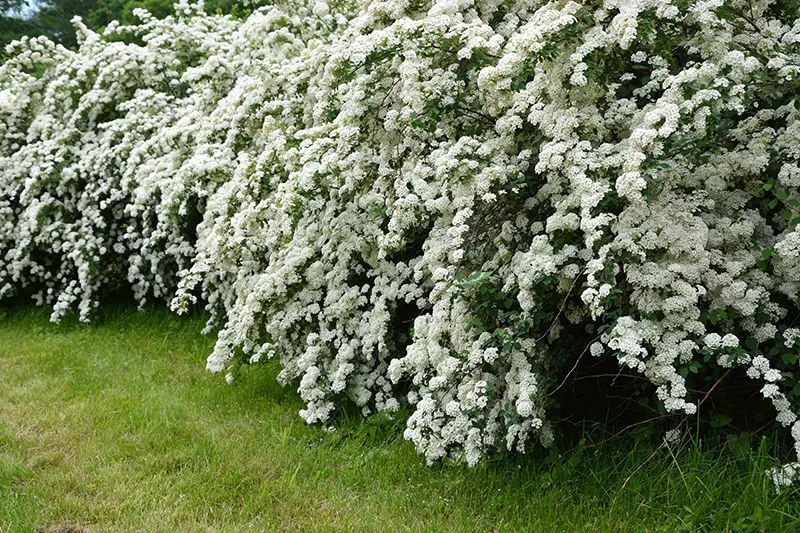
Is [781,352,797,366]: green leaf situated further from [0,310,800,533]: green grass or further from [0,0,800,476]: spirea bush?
[0,310,800,533]: green grass

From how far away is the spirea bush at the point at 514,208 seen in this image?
2.74 m

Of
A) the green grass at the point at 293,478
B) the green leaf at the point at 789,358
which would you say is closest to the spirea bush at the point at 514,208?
the green leaf at the point at 789,358

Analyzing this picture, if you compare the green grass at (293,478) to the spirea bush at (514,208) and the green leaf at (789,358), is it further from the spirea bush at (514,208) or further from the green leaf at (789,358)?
the green leaf at (789,358)

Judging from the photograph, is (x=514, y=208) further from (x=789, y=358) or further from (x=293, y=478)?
(x=293, y=478)

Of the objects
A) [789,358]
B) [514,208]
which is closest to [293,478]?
[514,208]

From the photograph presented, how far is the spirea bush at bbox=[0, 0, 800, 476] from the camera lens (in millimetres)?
2736

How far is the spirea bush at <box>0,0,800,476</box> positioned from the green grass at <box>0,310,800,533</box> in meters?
0.17

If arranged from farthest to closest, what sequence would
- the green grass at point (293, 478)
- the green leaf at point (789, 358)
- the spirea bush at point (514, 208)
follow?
1. the green grass at point (293, 478)
2. the spirea bush at point (514, 208)
3. the green leaf at point (789, 358)

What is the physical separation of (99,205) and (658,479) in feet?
15.8

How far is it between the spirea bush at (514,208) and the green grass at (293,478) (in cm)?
17

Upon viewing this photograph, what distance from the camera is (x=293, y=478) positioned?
329cm

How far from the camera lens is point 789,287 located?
2.76 m

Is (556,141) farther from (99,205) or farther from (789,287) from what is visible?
(99,205)

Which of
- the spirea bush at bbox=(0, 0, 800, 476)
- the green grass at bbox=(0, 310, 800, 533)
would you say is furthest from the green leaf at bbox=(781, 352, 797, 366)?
the green grass at bbox=(0, 310, 800, 533)
